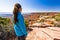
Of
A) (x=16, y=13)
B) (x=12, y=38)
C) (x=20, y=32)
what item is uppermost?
(x=16, y=13)

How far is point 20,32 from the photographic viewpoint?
4.96 meters

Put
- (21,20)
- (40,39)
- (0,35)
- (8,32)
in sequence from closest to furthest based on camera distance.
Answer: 1. (21,20)
2. (40,39)
3. (0,35)
4. (8,32)

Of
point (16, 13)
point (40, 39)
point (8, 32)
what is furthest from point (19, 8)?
point (8, 32)

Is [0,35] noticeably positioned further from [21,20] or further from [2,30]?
[21,20]

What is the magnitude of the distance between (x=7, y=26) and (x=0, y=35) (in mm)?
1220

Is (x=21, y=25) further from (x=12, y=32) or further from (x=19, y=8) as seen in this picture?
(x=12, y=32)

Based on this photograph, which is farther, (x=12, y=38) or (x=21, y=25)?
(x=12, y=38)

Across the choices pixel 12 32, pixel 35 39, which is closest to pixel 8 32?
pixel 12 32

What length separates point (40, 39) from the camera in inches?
293

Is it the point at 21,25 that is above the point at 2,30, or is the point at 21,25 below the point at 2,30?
above

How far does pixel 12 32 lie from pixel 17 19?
4698mm

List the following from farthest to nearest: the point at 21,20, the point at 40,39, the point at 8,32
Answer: the point at 8,32 < the point at 40,39 < the point at 21,20

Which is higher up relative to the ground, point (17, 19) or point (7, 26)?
point (17, 19)

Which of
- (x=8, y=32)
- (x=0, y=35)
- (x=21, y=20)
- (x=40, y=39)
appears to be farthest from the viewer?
Result: (x=8, y=32)
